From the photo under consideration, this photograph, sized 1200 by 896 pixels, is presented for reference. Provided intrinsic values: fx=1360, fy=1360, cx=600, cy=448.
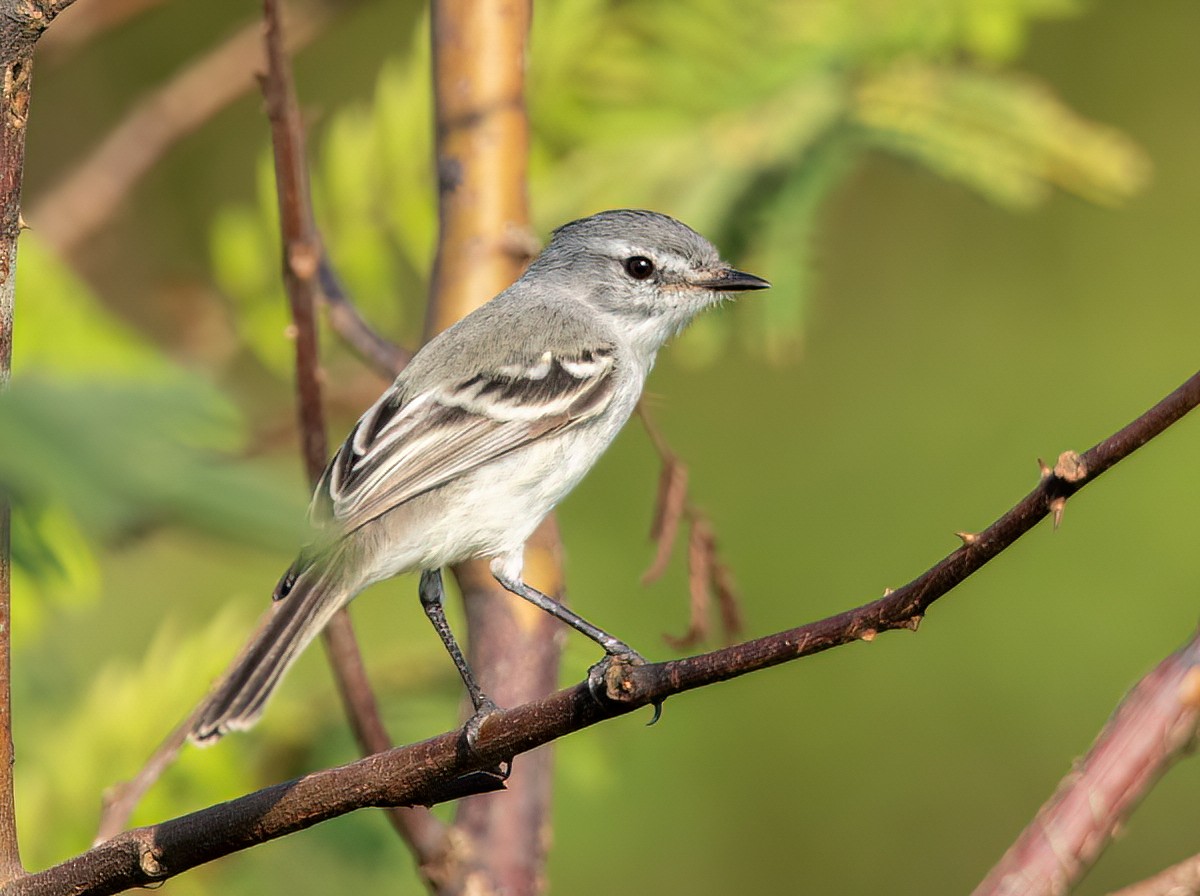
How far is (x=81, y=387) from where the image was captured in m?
0.58

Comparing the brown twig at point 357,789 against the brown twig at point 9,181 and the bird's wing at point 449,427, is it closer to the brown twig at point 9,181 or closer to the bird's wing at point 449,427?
the brown twig at point 9,181

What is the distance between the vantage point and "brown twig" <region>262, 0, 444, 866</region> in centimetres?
191

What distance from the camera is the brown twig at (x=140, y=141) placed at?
9.52 ft

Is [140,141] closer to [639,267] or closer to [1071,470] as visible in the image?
[639,267]

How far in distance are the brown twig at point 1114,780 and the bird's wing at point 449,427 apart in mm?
1208

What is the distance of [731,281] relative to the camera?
2580mm

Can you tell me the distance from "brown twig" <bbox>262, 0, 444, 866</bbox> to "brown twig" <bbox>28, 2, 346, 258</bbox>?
978 mm

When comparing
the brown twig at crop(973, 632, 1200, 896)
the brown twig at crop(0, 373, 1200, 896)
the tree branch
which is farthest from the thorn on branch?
the tree branch

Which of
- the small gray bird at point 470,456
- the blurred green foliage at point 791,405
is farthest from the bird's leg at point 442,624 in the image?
the blurred green foliage at point 791,405

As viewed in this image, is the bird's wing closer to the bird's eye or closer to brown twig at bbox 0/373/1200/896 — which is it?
the bird's eye

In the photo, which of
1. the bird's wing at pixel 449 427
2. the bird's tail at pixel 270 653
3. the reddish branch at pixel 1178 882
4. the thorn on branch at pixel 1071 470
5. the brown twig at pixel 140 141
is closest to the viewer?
the thorn on branch at pixel 1071 470

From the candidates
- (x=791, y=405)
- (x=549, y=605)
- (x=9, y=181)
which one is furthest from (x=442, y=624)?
(x=791, y=405)

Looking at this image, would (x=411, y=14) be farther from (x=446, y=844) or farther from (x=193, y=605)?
(x=446, y=844)

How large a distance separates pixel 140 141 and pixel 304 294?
1.15 meters
